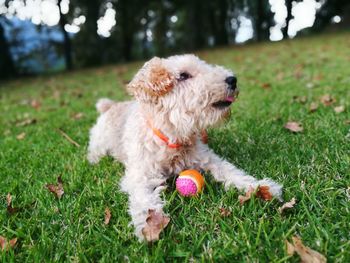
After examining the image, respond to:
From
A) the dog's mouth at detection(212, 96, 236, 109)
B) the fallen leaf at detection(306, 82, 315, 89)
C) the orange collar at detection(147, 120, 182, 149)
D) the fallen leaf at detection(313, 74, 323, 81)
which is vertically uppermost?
the dog's mouth at detection(212, 96, 236, 109)

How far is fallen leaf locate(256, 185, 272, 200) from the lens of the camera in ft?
9.31

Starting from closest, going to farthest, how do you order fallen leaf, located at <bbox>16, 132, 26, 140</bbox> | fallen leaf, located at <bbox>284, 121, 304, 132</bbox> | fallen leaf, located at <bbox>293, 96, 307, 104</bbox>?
fallen leaf, located at <bbox>284, 121, 304, 132</bbox>
fallen leaf, located at <bbox>16, 132, 26, 140</bbox>
fallen leaf, located at <bbox>293, 96, 307, 104</bbox>

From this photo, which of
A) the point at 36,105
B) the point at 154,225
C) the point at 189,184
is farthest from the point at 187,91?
the point at 36,105

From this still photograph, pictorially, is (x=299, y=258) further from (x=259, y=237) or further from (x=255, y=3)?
(x=255, y=3)

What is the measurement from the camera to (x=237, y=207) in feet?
9.18

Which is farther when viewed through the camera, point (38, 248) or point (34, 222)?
point (34, 222)

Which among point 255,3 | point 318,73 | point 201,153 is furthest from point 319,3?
point 201,153

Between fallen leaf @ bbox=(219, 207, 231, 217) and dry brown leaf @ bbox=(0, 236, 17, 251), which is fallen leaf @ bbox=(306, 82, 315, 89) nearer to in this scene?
fallen leaf @ bbox=(219, 207, 231, 217)

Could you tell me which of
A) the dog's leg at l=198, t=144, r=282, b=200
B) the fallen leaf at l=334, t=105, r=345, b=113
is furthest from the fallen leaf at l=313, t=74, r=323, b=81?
the dog's leg at l=198, t=144, r=282, b=200

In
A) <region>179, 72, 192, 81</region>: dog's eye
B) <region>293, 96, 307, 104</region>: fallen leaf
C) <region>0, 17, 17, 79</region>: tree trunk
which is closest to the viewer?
<region>179, 72, 192, 81</region>: dog's eye

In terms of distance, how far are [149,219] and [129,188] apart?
66 centimetres

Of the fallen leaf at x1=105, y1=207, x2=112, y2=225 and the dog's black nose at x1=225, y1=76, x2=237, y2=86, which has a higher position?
the dog's black nose at x1=225, y1=76, x2=237, y2=86

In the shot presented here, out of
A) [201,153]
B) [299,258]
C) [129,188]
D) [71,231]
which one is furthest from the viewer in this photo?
[201,153]

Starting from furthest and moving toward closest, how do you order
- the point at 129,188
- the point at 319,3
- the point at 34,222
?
the point at 319,3, the point at 129,188, the point at 34,222
